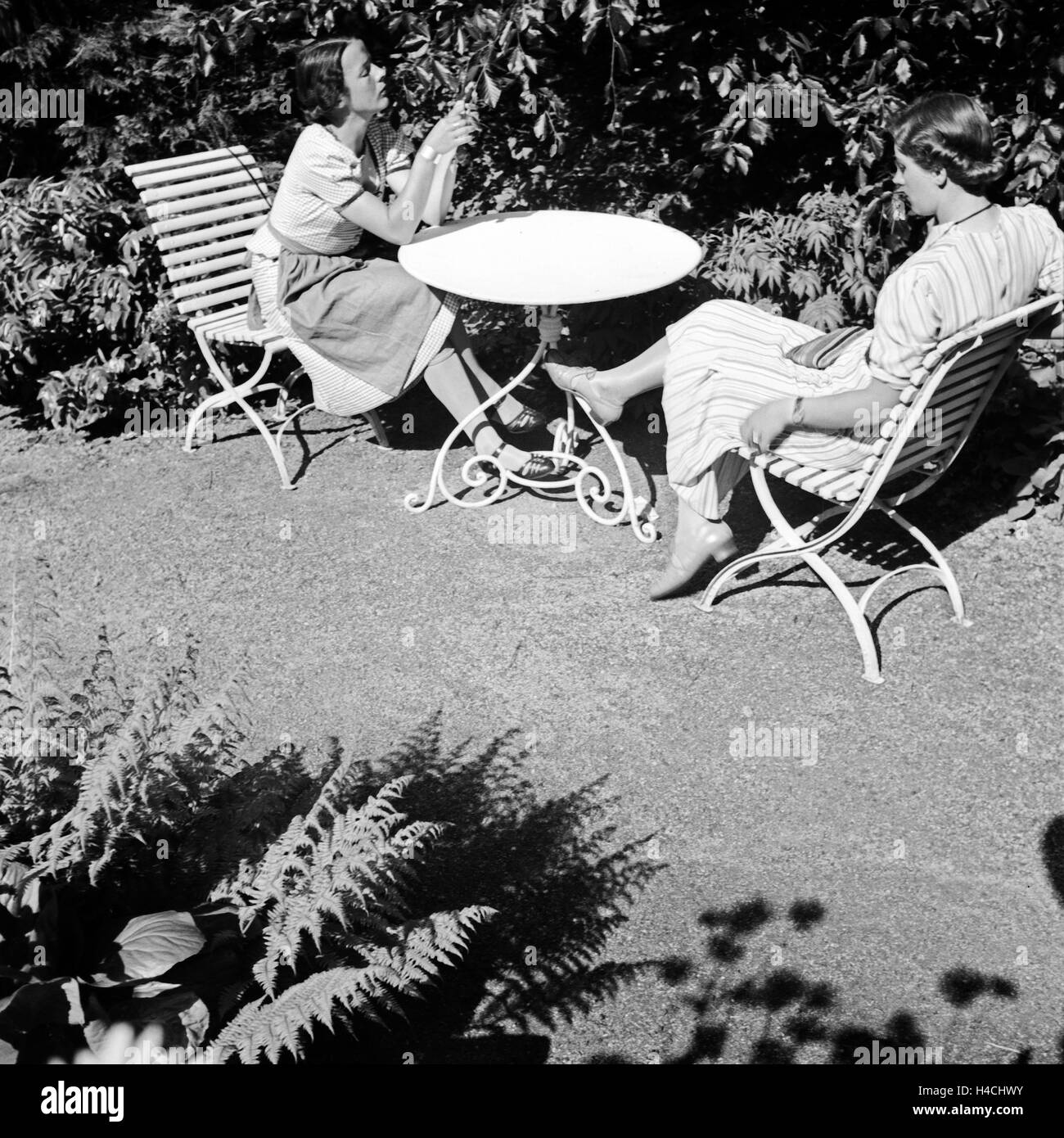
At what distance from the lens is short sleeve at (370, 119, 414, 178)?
5.46 m

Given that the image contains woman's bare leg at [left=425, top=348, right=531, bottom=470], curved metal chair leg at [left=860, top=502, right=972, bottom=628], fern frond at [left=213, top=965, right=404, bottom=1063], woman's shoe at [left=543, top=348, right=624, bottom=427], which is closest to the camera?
fern frond at [left=213, top=965, right=404, bottom=1063]

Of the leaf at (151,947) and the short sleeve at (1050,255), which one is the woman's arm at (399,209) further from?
the leaf at (151,947)

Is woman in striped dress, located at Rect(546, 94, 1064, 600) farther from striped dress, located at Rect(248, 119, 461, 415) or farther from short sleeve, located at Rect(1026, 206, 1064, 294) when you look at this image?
striped dress, located at Rect(248, 119, 461, 415)

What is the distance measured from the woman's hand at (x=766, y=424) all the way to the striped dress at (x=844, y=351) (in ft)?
0.27

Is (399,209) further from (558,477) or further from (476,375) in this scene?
(558,477)

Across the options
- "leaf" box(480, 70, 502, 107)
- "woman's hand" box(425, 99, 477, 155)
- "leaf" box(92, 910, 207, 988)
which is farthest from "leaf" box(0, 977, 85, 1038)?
"leaf" box(480, 70, 502, 107)

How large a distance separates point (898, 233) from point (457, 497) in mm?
2191

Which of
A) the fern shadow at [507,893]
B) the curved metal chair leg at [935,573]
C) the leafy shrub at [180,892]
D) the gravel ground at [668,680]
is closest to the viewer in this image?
the leafy shrub at [180,892]

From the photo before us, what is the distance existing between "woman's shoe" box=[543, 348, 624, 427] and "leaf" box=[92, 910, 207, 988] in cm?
276

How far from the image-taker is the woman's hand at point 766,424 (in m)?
4.06

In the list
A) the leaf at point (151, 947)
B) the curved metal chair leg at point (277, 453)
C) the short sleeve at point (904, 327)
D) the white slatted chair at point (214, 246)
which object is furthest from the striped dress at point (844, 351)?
the leaf at point (151, 947)
